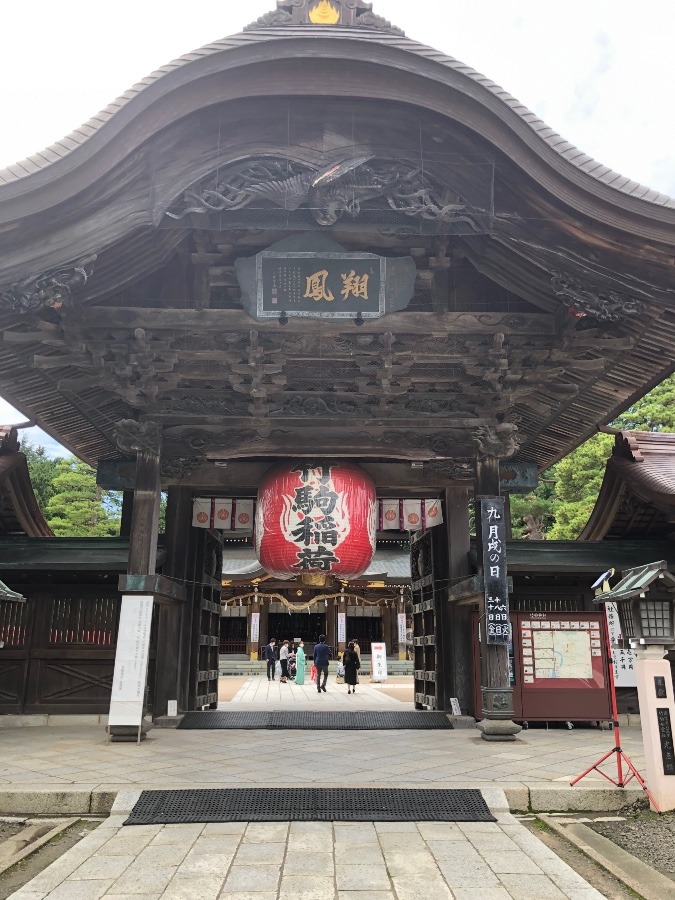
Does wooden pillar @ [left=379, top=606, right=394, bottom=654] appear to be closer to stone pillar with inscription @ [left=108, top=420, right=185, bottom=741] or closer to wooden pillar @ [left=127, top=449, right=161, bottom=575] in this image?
stone pillar with inscription @ [left=108, top=420, right=185, bottom=741]

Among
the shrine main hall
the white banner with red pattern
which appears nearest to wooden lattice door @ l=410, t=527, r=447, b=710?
the white banner with red pattern

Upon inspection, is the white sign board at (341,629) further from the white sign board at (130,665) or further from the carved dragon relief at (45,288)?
the carved dragon relief at (45,288)

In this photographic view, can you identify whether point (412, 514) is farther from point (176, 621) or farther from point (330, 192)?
point (330, 192)

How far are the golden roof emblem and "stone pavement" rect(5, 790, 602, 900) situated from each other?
7.93m

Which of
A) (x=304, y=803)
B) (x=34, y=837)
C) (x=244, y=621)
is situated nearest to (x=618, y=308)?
(x=304, y=803)

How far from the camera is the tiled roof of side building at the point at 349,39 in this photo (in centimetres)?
635

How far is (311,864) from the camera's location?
4242 millimetres

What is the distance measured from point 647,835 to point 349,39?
7633mm

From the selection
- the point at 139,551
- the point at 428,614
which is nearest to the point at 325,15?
the point at 139,551

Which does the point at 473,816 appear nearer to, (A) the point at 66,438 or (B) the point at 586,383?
(B) the point at 586,383

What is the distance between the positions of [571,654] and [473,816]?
5.52 m

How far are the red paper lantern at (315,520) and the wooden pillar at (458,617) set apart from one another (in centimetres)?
231

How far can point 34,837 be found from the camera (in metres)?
4.95

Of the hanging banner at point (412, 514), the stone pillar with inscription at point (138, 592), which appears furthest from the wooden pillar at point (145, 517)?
the hanging banner at point (412, 514)
